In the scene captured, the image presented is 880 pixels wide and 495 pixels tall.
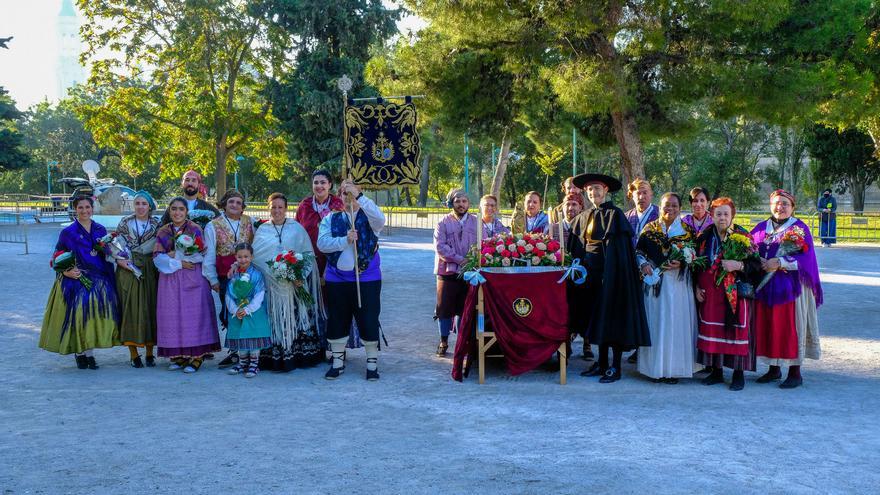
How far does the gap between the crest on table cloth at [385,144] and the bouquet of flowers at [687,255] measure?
3115 mm

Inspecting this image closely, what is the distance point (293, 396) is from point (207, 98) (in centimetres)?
2469

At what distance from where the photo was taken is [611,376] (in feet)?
23.7

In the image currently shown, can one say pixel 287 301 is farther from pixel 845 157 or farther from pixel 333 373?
pixel 845 157

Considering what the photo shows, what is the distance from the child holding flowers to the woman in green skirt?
94 cm

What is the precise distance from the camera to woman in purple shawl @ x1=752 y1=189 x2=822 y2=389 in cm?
691

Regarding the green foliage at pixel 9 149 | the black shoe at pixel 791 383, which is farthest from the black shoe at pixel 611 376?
the green foliage at pixel 9 149

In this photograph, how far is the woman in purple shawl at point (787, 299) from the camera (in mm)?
6914

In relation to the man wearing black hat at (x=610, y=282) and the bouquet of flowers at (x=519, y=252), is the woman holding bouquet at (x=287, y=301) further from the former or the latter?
the man wearing black hat at (x=610, y=282)

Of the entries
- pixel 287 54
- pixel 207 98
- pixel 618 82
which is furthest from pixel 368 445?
pixel 287 54

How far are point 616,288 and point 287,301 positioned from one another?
326 centimetres

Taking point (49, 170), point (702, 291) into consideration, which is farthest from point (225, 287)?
point (49, 170)

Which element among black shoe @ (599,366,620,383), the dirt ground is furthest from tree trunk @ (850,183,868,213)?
black shoe @ (599,366,620,383)

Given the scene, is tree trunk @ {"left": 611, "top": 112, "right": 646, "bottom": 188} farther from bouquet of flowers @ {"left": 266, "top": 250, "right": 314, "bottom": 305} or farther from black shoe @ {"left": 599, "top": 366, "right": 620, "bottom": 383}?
bouquet of flowers @ {"left": 266, "top": 250, "right": 314, "bottom": 305}

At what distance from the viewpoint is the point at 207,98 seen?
29094mm
